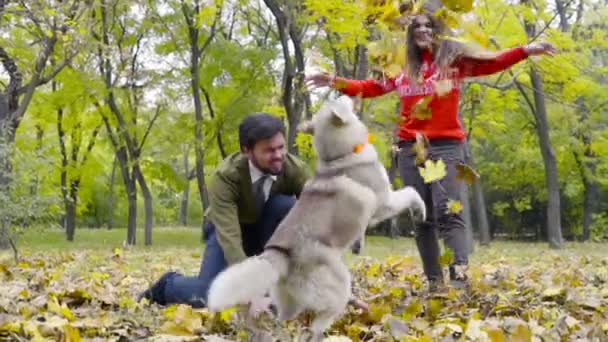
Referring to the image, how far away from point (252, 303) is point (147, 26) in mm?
17283

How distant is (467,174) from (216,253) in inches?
65.8

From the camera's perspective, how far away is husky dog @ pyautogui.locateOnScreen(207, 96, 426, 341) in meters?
2.49

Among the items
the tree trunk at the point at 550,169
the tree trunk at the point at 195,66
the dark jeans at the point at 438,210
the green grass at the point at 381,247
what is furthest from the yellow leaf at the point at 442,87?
the tree trunk at the point at 195,66

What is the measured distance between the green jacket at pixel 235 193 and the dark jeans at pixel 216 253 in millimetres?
74

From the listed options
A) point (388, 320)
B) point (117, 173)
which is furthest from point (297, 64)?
point (117, 173)

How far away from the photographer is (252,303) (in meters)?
2.89

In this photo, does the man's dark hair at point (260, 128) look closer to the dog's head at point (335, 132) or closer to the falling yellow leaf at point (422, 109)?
the dog's head at point (335, 132)

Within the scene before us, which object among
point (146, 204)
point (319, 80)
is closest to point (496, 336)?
point (319, 80)

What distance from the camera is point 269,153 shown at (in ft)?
11.6

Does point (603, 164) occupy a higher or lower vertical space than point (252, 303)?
higher

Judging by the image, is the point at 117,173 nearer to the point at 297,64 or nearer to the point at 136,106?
the point at 136,106

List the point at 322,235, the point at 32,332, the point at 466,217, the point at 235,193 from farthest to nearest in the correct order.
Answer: the point at 466,217 < the point at 235,193 < the point at 32,332 < the point at 322,235

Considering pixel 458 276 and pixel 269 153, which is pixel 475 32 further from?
pixel 458 276

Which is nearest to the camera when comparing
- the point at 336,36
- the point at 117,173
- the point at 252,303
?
the point at 252,303
